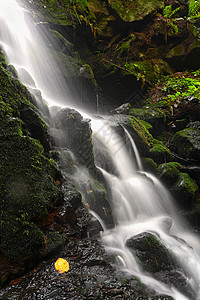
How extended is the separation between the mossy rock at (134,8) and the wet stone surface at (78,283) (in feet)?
39.3

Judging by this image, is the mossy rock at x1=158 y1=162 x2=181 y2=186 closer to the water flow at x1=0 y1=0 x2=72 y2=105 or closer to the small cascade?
the small cascade

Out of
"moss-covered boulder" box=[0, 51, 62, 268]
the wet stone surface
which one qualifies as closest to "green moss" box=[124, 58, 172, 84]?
"moss-covered boulder" box=[0, 51, 62, 268]

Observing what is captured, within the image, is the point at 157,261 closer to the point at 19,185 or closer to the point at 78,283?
the point at 78,283

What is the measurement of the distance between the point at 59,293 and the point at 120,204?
318cm

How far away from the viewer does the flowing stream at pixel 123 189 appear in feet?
10.7

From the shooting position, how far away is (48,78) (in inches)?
308

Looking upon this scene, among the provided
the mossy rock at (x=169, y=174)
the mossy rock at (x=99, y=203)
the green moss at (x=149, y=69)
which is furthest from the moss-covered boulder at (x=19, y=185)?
the green moss at (x=149, y=69)

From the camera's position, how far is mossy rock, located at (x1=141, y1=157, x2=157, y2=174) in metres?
6.37

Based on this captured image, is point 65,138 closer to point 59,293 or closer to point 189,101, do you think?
point 59,293

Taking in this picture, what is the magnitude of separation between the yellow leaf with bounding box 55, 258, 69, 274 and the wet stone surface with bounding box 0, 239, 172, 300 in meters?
0.04

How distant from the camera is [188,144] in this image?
667 cm

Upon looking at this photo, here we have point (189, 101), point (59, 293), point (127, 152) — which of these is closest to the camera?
point (59, 293)

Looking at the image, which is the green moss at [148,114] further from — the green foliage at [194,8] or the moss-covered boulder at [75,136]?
the green foliage at [194,8]

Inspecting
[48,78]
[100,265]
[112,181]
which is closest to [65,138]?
[112,181]
